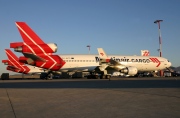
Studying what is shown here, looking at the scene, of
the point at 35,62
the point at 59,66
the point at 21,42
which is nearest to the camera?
the point at 21,42

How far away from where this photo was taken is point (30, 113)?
7984 mm

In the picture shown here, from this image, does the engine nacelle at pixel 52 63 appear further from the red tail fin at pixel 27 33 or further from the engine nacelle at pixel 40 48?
the red tail fin at pixel 27 33

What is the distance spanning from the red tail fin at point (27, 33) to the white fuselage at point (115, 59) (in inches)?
303

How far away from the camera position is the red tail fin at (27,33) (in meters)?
35.8

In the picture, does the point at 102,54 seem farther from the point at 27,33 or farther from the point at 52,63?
the point at 27,33

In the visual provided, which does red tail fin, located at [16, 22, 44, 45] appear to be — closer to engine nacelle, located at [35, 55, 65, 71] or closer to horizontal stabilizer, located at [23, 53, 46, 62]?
horizontal stabilizer, located at [23, 53, 46, 62]

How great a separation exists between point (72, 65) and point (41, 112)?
35.3 m

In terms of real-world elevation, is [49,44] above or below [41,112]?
above

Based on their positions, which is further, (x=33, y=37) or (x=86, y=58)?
(x=86, y=58)

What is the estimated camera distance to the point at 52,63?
134ft

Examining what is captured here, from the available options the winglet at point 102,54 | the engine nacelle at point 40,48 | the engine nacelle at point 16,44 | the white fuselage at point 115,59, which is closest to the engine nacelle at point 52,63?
the white fuselage at point 115,59

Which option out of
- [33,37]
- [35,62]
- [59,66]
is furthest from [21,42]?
[59,66]

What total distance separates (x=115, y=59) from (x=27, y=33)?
18.4 meters

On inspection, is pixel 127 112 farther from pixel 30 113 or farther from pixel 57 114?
pixel 30 113
